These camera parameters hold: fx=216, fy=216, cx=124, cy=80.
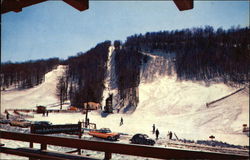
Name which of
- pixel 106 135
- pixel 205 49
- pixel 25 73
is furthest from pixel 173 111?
pixel 25 73

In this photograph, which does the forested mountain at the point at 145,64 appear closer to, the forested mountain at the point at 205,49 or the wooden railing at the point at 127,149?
the forested mountain at the point at 205,49

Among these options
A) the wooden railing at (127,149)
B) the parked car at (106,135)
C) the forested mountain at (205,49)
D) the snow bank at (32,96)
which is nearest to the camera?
the wooden railing at (127,149)

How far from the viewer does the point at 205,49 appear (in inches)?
2965

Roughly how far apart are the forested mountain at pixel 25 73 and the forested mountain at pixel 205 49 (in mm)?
37624

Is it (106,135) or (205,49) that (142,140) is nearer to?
(106,135)

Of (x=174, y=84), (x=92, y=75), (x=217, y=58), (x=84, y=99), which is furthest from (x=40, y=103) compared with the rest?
(x=217, y=58)

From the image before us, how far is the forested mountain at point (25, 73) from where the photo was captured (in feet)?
274

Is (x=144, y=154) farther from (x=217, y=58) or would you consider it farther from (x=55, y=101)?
(x=217, y=58)

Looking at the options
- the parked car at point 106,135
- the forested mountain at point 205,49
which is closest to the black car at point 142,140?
the parked car at point 106,135

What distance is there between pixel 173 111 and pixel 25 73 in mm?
68866

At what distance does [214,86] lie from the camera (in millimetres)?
54656

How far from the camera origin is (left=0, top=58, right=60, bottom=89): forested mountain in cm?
8338

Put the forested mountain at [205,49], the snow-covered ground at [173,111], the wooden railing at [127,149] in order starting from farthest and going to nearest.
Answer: the forested mountain at [205,49] < the snow-covered ground at [173,111] < the wooden railing at [127,149]

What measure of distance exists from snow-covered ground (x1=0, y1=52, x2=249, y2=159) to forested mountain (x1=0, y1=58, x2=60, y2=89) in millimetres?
6657
